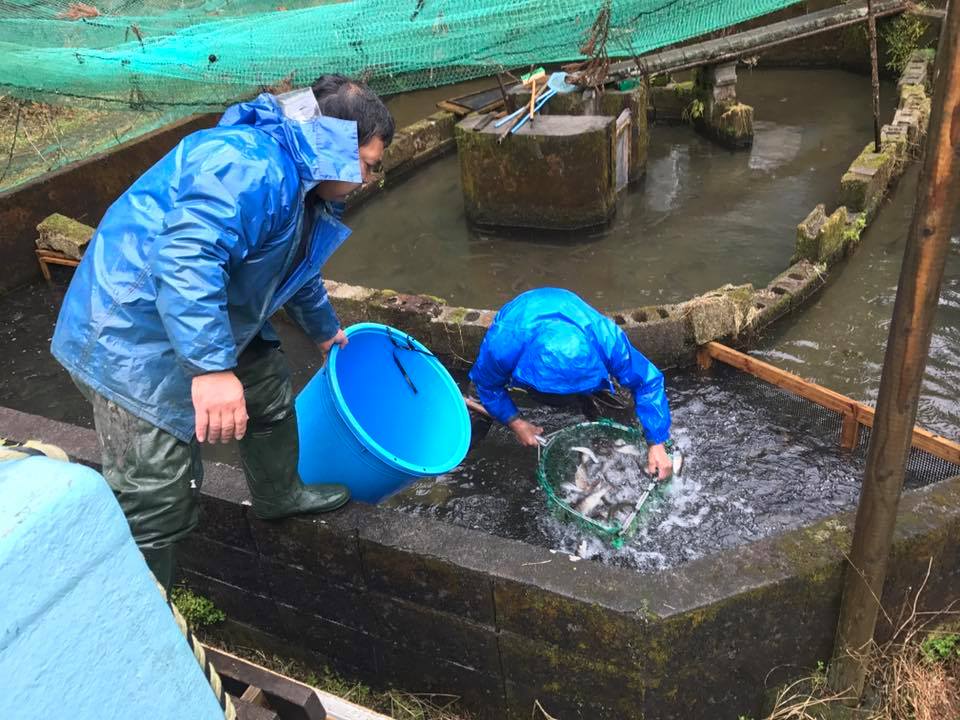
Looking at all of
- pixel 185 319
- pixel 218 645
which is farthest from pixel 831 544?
pixel 218 645

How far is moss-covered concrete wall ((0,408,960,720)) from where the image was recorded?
2.48 metres

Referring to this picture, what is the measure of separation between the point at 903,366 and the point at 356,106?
1.81 m

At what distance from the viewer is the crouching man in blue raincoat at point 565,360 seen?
3.32m

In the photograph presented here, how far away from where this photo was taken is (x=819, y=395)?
439cm

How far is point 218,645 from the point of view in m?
3.51

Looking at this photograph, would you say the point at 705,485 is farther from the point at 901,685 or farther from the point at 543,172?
the point at 543,172

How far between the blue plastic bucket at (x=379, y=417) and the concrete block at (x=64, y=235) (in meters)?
5.11

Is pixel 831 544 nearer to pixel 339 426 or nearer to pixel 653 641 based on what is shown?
pixel 653 641

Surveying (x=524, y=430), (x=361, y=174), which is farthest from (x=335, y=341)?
(x=524, y=430)

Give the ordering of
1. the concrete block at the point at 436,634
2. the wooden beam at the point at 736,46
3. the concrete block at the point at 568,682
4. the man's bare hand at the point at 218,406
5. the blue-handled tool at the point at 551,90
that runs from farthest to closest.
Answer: the wooden beam at the point at 736,46, the blue-handled tool at the point at 551,90, the concrete block at the point at 436,634, the concrete block at the point at 568,682, the man's bare hand at the point at 218,406

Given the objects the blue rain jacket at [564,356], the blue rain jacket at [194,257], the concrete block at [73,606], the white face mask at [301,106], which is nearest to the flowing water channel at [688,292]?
the blue rain jacket at [564,356]

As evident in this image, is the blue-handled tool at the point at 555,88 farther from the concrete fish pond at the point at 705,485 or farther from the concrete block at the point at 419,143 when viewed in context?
the concrete fish pond at the point at 705,485

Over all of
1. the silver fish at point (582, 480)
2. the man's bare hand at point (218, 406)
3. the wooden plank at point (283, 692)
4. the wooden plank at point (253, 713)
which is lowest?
the silver fish at point (582, 480)

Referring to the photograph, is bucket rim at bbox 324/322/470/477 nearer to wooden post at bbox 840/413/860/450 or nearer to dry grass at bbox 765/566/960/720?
dry grass at bbox 765/566/960/720
